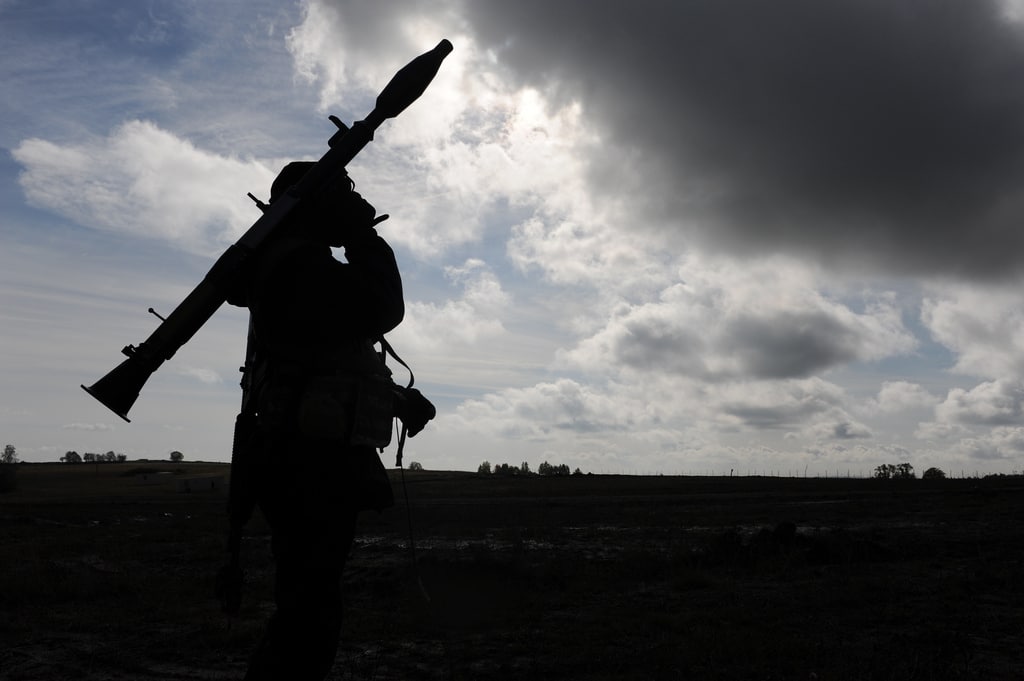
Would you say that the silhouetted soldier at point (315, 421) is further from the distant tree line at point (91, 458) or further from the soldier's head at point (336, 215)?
Result: the distant tree line at point (91, 458)

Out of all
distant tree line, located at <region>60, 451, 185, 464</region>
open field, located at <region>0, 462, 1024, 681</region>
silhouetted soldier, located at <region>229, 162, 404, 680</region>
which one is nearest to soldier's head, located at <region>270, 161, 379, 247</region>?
silhouetted soldier, located at <region>229, 162, 404, 680</region>

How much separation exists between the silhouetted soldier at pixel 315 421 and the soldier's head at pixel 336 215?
1 centimetres

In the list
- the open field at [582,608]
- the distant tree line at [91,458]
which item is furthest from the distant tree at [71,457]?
the open field at [582,608]

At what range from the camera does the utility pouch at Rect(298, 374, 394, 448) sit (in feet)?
11.2

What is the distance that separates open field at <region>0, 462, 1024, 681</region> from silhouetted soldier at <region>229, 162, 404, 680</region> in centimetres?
64

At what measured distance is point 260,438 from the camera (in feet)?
11.6

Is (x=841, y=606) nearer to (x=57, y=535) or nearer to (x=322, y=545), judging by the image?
(x=322, y=545)

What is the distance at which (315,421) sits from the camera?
3.42 metres

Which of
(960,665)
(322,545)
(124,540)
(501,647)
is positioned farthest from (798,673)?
(124,540)

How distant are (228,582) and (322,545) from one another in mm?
738

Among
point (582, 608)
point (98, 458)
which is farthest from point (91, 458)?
point (582, 608)

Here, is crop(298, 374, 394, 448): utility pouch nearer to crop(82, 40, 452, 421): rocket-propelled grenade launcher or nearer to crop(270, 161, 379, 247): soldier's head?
crop(270, 161, 379, 247): soldier's head

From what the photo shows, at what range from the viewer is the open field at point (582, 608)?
569 centimetres

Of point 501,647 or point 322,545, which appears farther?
point 501,647
